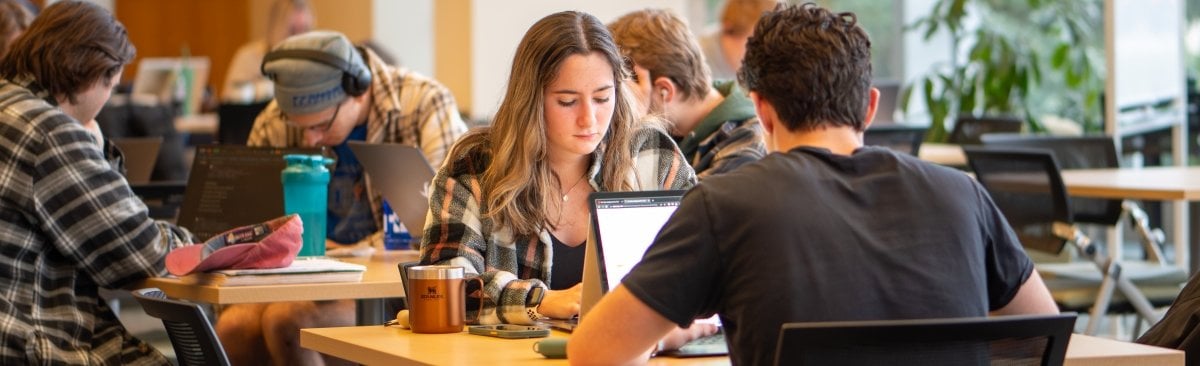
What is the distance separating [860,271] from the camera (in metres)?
1.71

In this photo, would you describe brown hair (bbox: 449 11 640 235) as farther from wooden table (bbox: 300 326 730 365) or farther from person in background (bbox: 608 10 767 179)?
person in background (bbox: 608 10 767 179)

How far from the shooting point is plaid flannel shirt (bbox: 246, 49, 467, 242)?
379 centimetres

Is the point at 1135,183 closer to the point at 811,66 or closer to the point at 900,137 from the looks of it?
the point at 900,137

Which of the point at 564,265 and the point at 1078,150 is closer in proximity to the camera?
the point at 564,265

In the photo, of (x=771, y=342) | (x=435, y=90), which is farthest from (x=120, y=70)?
(x=771, y=342)

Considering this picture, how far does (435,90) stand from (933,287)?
2308 millimetres

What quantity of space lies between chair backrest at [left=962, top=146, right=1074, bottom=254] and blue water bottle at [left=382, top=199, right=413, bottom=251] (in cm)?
199

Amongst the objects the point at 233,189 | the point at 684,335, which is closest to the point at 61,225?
the point at 233,189

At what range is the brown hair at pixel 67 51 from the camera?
10.2 feet

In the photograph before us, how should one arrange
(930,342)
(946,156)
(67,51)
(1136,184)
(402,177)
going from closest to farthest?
(930,342), (67,51), (402,177), (1136,184), (946,156)

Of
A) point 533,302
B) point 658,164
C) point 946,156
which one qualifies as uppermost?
point 658,164

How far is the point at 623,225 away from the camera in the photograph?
7.05 feet

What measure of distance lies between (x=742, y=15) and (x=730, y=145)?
7.28 feet

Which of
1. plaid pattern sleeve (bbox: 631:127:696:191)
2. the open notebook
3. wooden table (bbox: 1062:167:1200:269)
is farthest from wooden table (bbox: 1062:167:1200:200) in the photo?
the open notebook
